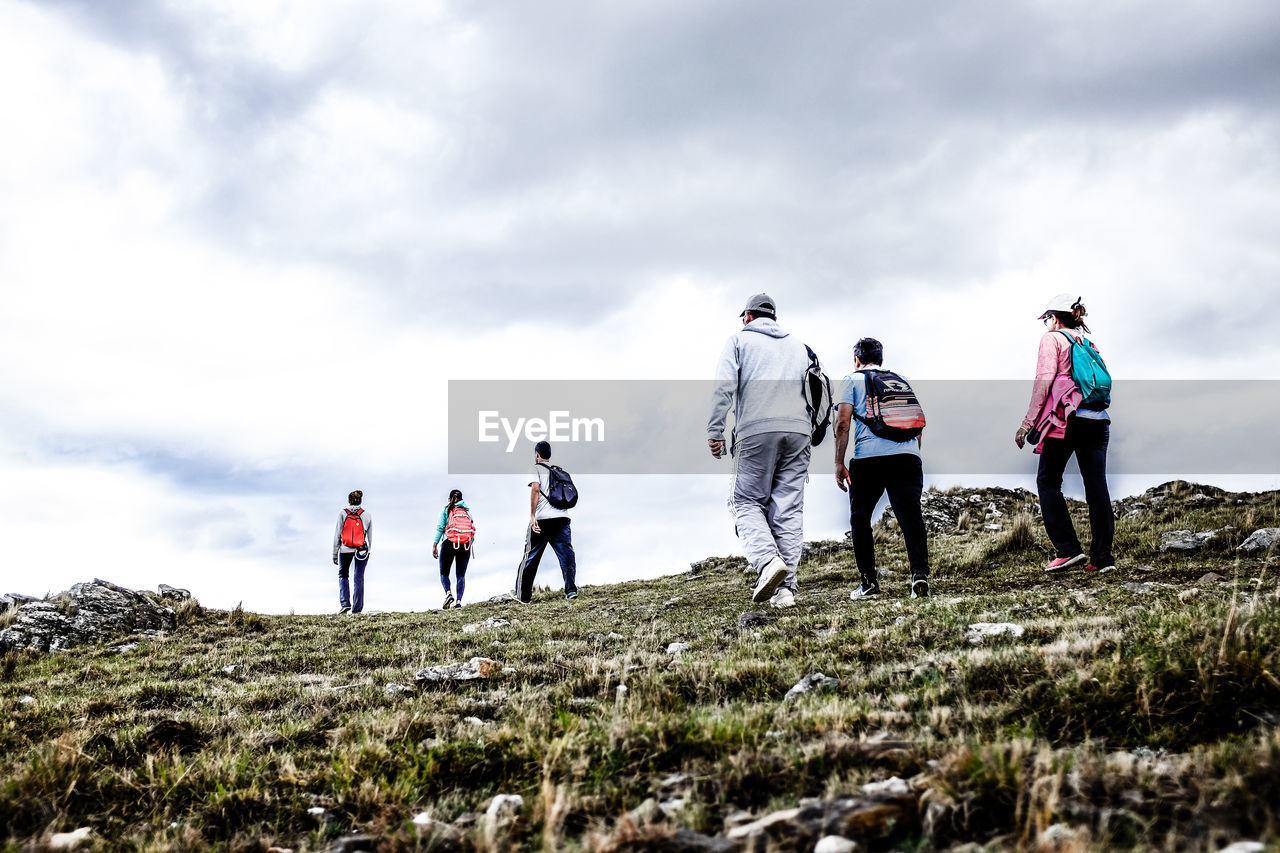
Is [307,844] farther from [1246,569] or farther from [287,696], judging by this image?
[1246,569]

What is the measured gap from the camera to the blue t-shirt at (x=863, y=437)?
8023 mm

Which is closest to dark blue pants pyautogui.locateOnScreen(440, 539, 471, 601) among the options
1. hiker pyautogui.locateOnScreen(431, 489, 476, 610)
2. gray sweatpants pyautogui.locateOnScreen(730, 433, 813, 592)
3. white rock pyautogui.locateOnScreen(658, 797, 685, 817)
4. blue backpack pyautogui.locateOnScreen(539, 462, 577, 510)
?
hiker pyautogui.locateOnScreen(431, 489, 476, 610)

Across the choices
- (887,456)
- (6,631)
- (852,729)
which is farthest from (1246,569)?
(6,631)

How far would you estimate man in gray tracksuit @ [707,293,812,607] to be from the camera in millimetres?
7926

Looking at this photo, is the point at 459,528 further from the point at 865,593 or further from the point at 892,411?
the point at 892,411

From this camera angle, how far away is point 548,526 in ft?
44.8

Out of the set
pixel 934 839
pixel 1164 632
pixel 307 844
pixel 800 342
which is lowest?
pixel 307 844

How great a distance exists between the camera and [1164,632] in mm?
3633

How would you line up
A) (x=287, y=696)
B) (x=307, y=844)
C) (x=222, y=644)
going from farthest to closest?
(x=222, y=644) < (x=287, y=696) < (x=307, y=844)

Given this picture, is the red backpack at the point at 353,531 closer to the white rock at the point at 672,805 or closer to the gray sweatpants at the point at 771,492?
the gray sweatpants at the point at 771,492

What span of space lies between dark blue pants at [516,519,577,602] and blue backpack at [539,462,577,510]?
1.05ft

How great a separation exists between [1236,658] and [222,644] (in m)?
10.7

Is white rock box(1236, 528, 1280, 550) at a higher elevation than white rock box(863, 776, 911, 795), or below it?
higher

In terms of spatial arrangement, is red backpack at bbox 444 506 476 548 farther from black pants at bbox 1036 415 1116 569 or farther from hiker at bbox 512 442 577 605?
black pants at bbox 1036 415 1116 569
